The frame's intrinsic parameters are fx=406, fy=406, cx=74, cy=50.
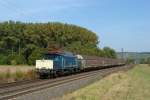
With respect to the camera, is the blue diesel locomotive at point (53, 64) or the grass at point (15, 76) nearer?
the grass at point (15, 76)

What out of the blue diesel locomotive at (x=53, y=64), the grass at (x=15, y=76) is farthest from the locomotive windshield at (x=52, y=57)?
the grass at (x=15, y=76)

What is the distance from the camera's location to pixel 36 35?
12150 centimetres

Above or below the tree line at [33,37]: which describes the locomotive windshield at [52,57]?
below

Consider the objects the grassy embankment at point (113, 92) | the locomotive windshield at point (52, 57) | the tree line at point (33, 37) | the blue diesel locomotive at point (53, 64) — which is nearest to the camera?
the grassy embankment at point (113, 92)

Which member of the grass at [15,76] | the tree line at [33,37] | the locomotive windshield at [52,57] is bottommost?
the grass at [15,76]

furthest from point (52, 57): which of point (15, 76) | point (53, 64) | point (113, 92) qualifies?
point (113, 92)

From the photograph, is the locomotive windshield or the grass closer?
the grass

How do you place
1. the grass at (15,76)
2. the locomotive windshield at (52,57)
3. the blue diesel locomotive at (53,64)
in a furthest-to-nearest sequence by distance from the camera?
1. the locomotive windshield at (52,57)
2. the blue diesel locomotive at (53,64)
3. the grass at (15,76)

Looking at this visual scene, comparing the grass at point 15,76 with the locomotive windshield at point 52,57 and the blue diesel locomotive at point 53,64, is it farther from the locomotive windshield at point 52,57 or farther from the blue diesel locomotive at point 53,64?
the locomotive windshield at point 52,57

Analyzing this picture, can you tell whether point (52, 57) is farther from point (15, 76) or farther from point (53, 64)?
point (15, 76)

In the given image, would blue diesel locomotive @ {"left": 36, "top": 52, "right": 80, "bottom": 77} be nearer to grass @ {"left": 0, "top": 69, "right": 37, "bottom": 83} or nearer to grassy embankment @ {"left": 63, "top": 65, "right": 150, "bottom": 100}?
grass @ {"left": 0, "top": 69, "right": 37, "bottom": 83}

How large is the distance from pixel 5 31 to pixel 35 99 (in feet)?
334

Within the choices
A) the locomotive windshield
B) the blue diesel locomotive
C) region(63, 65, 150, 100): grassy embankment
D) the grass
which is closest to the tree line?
the blue diesel locomotive

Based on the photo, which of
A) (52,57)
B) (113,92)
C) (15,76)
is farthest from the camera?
(52,57)
